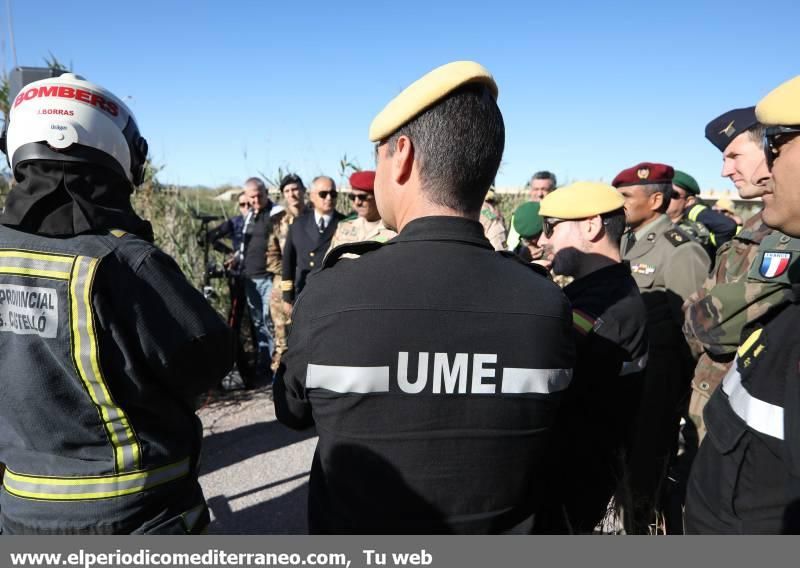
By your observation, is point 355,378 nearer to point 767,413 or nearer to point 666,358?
point 767,413

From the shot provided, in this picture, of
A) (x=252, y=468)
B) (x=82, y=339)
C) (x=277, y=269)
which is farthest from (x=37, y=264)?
(x=277, y=269)

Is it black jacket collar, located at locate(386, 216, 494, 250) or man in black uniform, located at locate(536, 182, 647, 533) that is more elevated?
black jacket collar, located at locate(386, 216, 494, 250)

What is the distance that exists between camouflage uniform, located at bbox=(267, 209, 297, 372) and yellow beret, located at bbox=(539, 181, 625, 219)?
394 cm

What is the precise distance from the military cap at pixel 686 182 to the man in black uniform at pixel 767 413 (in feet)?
13.7

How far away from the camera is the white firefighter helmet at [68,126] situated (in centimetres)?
137

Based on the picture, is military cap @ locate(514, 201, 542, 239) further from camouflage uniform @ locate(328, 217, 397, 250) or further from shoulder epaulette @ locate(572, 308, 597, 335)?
shoulder epaulette @ locate(572, 308, 597, 335)

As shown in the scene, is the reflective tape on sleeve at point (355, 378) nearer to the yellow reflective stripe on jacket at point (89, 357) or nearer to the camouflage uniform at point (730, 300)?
the yellow reflective stripe on jacket at point (89, 357)

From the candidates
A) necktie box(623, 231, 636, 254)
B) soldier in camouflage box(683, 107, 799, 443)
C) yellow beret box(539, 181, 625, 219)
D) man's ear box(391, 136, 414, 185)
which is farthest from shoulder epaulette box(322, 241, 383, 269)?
necktie box(623, 231, 636, 254)

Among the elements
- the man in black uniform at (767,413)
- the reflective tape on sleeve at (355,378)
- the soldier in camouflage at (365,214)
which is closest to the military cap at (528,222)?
the soldier in camouflage at (365,214)

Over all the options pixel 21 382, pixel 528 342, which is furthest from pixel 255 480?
A: pixel 528 342

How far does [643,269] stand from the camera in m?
3.37

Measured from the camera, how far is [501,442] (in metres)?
1.16

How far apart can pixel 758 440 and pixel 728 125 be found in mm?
2144

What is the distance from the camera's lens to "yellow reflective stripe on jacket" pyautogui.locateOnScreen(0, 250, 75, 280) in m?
1.28
